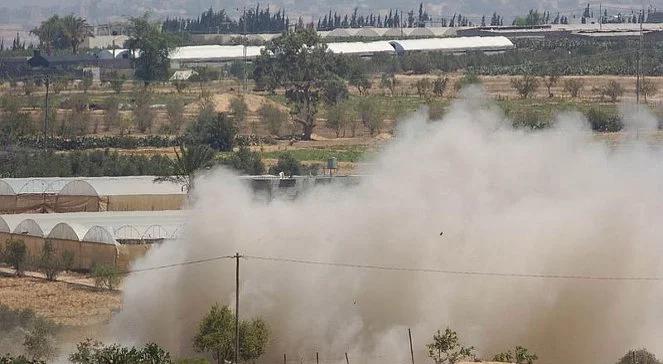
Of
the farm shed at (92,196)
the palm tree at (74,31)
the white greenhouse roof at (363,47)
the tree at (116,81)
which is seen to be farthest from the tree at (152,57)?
the farm shed at (92,196)

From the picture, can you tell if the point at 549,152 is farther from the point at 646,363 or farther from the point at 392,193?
the point at 646,363

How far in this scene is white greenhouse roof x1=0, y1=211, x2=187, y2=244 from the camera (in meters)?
48.5

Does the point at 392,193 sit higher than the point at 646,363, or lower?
higher

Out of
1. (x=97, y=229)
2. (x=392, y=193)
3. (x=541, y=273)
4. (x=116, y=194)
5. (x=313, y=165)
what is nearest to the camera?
(x=541, y=273)

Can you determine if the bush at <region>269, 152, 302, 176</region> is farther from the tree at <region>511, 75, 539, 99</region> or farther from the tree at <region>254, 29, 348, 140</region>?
the tree at <region>511, 75, 539, 99</region>

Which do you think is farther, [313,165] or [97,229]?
[313,165]

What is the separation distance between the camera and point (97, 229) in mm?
48406

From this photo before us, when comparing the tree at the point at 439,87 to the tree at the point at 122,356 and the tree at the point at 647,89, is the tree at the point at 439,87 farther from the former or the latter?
the tree at the point at 122,356

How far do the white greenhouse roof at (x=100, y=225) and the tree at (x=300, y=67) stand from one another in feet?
109

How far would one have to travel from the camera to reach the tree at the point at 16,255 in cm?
4806

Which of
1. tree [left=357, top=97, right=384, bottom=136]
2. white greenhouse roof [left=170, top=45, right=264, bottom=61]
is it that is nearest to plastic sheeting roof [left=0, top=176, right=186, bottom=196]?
tree [left=357, top=97, right=384, bottom=136]

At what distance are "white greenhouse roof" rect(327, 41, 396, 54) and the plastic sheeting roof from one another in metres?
74.7

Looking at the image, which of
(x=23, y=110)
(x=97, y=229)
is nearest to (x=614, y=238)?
(x=97, y=229)

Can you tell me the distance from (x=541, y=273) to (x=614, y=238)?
2013 millimetres
